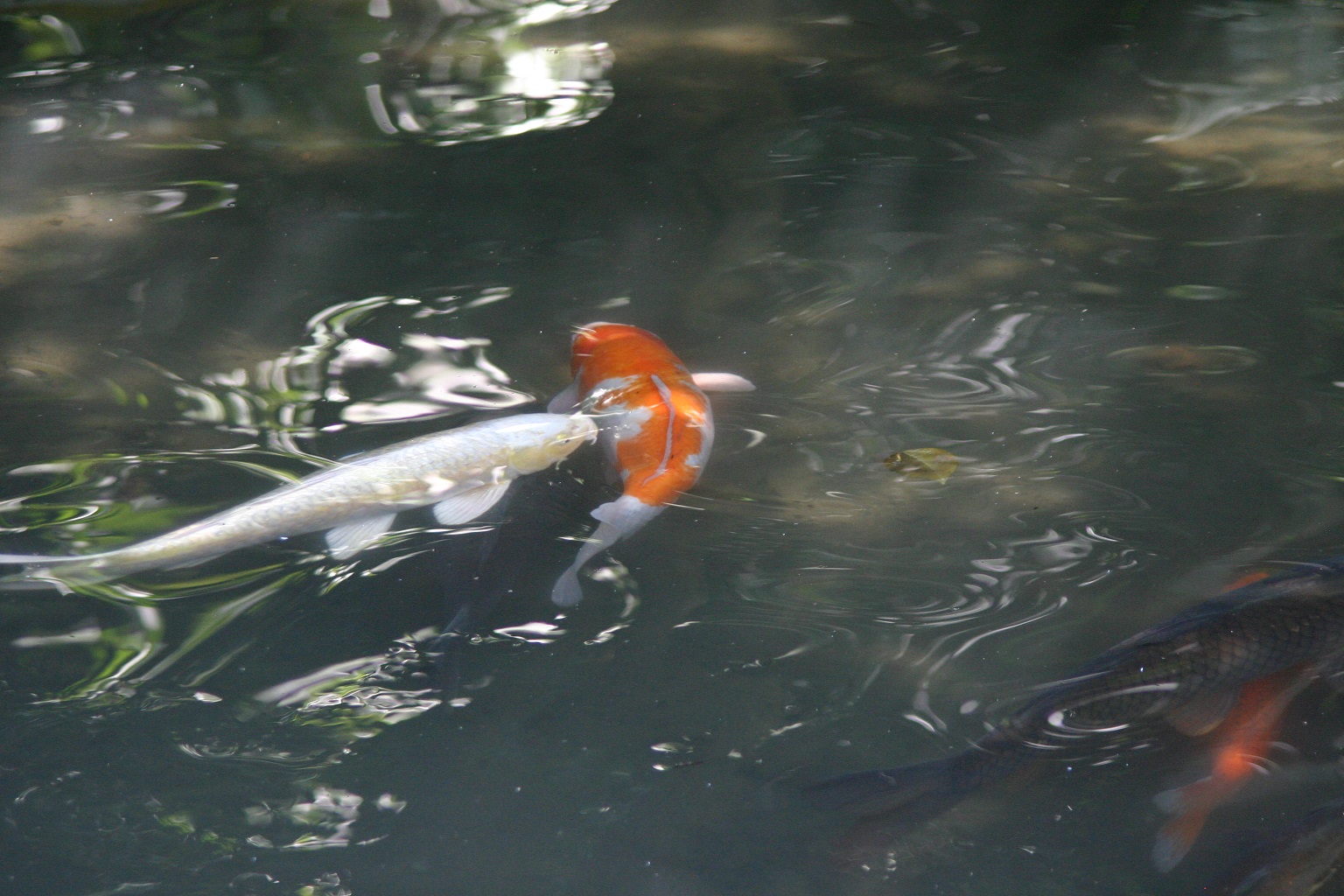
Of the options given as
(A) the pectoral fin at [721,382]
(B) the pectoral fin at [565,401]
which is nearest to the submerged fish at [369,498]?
→ (B) the pectoral fin at [565,401]

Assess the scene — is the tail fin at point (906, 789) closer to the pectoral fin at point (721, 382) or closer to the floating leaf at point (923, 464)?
the floating leaf at point (923, 464)

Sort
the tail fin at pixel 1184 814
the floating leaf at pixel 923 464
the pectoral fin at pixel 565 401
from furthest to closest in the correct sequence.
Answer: the pectoral fin at pixel 565 401 < the floating leaf at pixel 923 464 < the tail fin at pixel 1184 814

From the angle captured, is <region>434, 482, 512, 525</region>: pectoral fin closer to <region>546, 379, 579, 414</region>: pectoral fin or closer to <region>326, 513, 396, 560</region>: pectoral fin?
<region>326, 513, 396, 560</region>: pectoral fin

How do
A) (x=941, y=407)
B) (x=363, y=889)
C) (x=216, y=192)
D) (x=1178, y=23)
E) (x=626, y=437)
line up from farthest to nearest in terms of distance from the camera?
(x=1178, y=23), (x=216, y=192), (x=941, y=407), (x=626, y=437), (x=363, y=889)

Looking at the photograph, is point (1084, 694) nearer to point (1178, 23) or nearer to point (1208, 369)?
point (1208, 369)

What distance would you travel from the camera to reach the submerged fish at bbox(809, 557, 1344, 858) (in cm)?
233

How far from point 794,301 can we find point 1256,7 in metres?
4.22

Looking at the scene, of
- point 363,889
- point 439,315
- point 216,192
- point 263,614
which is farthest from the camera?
point 216,192

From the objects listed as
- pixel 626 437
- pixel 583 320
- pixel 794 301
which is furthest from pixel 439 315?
pixel 794 301

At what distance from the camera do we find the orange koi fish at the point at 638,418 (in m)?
2.79

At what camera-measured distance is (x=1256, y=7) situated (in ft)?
19.1

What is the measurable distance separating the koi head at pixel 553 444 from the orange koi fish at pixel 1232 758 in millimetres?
1806

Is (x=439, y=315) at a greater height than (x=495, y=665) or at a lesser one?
greater

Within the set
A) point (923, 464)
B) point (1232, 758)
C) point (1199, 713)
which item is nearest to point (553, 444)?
point (923, 464)
